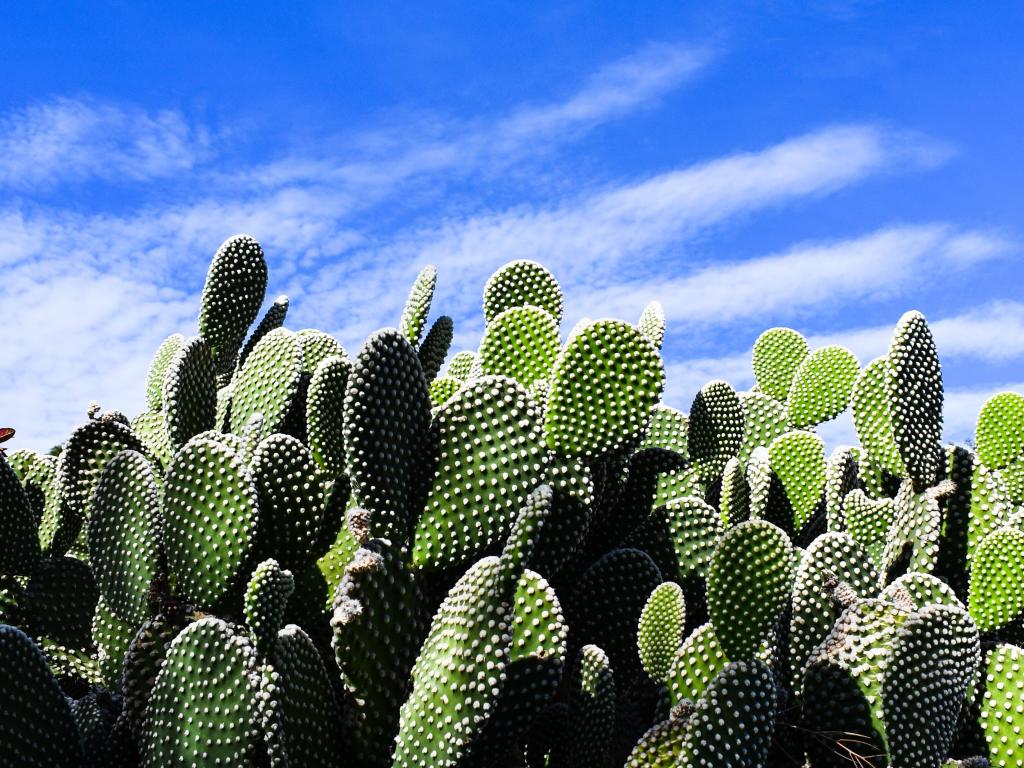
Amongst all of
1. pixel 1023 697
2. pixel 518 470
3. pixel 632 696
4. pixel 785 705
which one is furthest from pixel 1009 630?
pixel 518 470

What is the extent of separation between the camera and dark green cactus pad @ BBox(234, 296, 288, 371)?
4.19m

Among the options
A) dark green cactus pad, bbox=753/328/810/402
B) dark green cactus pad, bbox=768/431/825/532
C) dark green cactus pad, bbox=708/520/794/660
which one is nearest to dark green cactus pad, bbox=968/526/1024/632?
dark green cactus pad, bbox=768/431/825/532

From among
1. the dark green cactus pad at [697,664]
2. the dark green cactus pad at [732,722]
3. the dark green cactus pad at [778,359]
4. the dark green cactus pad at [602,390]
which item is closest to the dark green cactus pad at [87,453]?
the dark green cactus pad at [602,390]

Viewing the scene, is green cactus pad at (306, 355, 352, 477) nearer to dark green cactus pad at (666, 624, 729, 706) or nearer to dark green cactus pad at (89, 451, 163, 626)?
dark green cactus pad at (89, 451, 163, 626)

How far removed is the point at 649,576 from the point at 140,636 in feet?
4.13

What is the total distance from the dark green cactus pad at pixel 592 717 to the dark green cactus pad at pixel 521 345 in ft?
3.11

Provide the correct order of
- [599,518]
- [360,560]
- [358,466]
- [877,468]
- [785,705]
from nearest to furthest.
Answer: [360,560]
[358,466]
[785,705]
[599,518]
[877,468]

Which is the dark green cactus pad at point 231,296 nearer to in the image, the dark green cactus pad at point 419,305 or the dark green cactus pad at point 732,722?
the dark green cactus pad at point 419,305

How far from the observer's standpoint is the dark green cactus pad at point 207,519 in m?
2.54

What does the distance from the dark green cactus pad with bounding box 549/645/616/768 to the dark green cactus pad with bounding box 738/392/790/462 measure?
6.90 feet

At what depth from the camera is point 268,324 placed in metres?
4.32

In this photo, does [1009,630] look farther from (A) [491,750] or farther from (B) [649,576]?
(A) [491,750]

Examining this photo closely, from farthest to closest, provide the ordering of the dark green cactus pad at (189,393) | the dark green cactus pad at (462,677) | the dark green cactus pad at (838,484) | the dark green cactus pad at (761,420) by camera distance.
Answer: the dark green cactus pad at (761,420) < the dark green cactus pad at (838,484) < the dark green cactus pad at (189,393) < the dark green cactus pad at (462,677)

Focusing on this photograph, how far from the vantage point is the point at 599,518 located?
3020 mm
